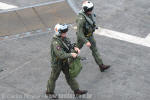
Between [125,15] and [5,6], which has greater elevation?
[5,6]

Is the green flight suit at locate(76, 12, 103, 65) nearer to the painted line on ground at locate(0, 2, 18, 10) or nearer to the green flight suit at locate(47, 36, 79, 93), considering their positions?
→ the green flight suit at locate(47, 36, 79, 93)

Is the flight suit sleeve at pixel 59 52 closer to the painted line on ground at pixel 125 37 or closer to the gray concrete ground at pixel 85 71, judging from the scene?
the gray concrete ground at pixel 85 71

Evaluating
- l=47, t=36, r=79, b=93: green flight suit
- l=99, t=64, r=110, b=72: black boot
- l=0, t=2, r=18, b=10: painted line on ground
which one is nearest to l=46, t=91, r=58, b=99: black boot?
l=47, t=36, r=79, b=93: green flight suit

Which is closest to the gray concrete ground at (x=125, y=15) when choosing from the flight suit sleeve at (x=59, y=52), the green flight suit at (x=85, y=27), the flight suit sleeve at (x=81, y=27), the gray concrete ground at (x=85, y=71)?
the gray concrete ground at (x=85, y=71)

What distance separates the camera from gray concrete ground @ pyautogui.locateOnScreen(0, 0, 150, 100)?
941cm

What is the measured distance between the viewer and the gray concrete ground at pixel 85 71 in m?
9.41

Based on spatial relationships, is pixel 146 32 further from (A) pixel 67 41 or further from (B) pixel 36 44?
(A) pixel 67 41

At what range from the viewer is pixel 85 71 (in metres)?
10.3

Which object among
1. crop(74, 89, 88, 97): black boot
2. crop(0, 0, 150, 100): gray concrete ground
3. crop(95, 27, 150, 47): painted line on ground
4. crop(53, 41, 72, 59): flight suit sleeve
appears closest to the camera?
crop(53, 41, 72, 59): flight suit sleeve

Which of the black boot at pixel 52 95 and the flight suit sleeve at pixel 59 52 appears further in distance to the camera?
the black boot at pixel 52 95

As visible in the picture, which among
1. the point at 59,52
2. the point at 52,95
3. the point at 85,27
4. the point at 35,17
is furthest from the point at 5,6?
the point at 59,52

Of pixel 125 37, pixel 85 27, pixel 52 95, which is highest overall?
pixel 85 27

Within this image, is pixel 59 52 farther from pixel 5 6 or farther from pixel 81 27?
pixel 5 6

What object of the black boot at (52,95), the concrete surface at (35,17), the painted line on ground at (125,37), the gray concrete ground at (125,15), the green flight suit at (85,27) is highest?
the green flight suit at (85,27)
